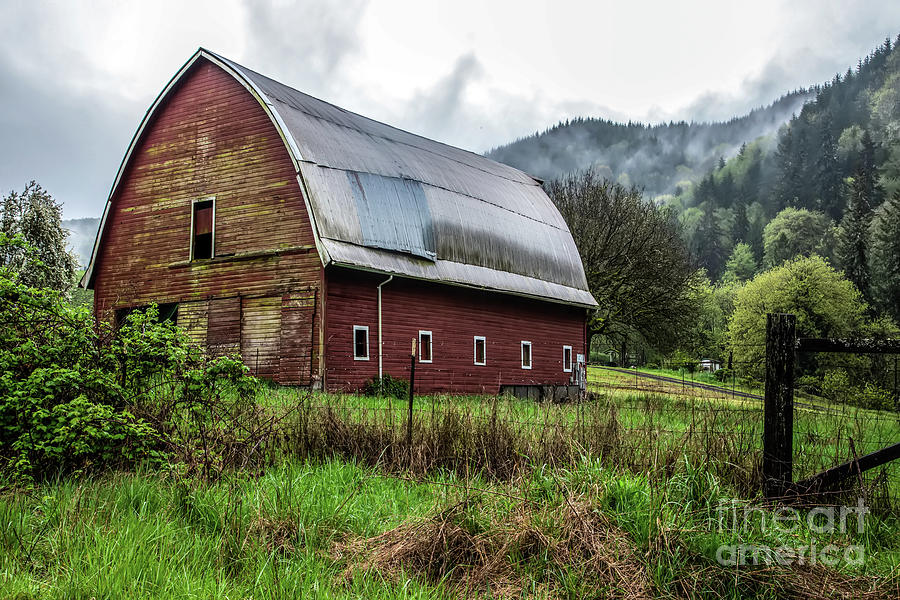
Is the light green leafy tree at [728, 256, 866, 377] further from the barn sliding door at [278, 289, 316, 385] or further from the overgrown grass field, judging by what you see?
the overgrown grass field

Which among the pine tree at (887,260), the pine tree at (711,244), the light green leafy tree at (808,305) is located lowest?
the light green leafy tree at (808,305)

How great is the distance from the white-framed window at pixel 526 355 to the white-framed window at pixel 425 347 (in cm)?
550

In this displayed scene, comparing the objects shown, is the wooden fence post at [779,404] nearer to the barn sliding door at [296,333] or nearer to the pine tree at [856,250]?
the barn sliding door at [296,333]

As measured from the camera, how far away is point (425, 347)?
21.2 metres

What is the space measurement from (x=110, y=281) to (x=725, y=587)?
71.5 feet

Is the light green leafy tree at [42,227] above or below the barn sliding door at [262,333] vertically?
above

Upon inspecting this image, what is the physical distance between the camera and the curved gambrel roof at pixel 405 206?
18156 mm

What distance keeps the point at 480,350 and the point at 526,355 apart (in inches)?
123

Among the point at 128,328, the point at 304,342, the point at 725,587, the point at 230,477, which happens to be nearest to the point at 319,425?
the point at 230,477

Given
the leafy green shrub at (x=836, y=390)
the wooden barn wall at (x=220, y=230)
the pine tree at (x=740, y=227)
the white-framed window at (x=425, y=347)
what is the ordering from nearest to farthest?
the leafy green shrub at (x=836, y=390), the wooden barn wall at (x=220, y=230), the white-framed window at (x=425, y=347), the pine tree at (x=740, y=227)

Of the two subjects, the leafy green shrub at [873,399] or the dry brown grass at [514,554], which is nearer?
the dry brown grass at [514,554]

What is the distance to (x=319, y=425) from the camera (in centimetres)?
802

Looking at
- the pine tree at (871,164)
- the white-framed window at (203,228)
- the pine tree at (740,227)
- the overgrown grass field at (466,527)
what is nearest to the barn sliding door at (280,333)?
the white-framed window at (203,228)

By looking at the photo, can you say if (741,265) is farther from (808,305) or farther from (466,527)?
(466,527)
